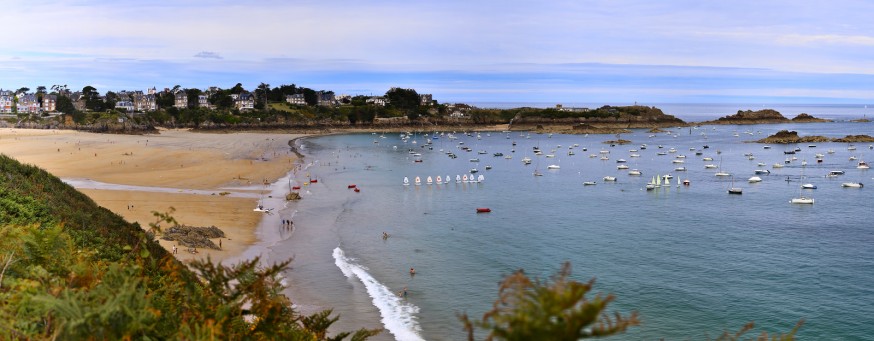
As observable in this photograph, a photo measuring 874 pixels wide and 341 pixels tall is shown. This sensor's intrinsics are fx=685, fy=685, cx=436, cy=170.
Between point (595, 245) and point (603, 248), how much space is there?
2.90 feet

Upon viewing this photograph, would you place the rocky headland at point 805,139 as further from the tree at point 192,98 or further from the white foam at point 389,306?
the tree at point 192,98

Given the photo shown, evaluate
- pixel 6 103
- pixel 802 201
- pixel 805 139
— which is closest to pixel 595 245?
pixel 802 201

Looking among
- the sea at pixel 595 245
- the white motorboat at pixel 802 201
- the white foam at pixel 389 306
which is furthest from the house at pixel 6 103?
the white motorboat at pixel 802 201

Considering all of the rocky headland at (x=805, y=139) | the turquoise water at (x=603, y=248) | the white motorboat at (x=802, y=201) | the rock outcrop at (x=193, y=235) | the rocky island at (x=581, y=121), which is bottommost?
the turquoise water at (x=603, y=248)

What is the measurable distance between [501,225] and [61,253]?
3388cm

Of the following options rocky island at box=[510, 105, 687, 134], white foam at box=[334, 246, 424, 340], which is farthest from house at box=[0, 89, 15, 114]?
white foam at box=[334, 246, 424, 340]

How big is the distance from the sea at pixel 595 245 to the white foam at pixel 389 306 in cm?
8

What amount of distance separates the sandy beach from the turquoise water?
4506 millimetres

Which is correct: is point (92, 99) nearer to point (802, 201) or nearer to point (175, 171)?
point (175, 171)

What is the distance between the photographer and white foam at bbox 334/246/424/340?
24234 millimetres

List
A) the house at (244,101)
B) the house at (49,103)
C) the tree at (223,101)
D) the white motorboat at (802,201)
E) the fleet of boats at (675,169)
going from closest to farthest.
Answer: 1. the white motorboat at (802,201)
2. the fleet of boats at (675,169)
3. the house at (49,103)
4. the tree at (223,101)
5. the house at (244,101)

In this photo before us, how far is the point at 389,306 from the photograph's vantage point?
2697 centimetres

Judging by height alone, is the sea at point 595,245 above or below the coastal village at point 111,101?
below

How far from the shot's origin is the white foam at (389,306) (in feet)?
79.5
